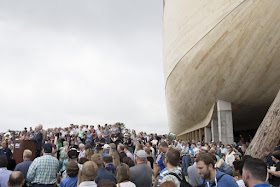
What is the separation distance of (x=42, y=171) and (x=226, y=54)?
1566 centimetres

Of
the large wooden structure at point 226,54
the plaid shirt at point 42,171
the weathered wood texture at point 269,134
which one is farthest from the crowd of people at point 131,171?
the large wooden structure at point 226,54

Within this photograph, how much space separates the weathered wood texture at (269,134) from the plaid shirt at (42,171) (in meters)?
9.15

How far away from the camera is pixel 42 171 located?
5129mm

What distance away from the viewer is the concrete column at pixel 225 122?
19.4 metres

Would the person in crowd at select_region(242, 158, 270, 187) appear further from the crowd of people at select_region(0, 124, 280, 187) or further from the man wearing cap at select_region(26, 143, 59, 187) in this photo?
the man wearing cap at select_region(26, 143, 59, 187)

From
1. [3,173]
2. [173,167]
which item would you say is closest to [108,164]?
[173,167]

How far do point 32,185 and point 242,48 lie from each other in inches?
623

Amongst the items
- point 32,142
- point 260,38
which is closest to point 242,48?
point 260,38

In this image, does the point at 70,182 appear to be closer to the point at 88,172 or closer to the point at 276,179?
the point at 88,172

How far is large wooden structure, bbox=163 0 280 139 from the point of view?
16484 millimetres

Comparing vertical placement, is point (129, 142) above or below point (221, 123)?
below

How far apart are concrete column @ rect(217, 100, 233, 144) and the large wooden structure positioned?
54 centimetres

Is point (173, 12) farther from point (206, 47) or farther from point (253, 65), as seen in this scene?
point (253, 65)

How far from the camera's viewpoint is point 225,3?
56.6 feet
